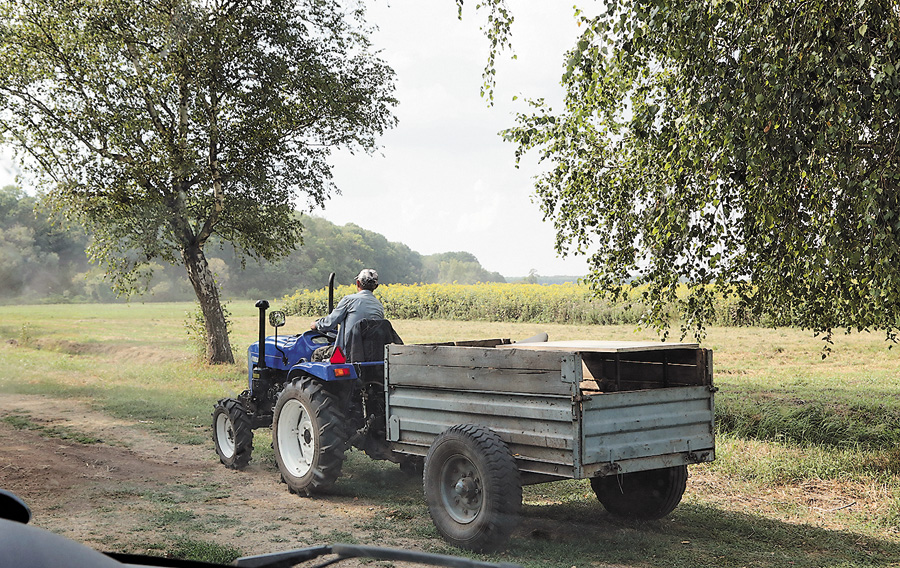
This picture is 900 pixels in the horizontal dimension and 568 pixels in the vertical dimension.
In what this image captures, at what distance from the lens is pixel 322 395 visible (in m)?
5.56

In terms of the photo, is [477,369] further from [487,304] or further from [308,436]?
[487,304]

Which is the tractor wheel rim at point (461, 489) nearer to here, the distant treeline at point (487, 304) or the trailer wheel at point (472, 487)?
the trailer wheel at point (472, 487)

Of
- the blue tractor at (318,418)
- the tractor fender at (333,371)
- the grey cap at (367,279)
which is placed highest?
the grey cap at (367,279)

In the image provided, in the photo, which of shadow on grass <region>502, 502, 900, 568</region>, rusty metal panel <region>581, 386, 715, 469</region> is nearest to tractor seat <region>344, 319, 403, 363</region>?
shadow on grass <region>502, 502, 900, 568</region>

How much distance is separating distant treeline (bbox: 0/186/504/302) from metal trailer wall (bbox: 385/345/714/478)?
396 inches

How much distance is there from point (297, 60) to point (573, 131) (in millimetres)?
6380

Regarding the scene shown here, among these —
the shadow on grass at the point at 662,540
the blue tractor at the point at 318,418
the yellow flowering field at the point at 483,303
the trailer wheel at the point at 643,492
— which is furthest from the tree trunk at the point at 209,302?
the trailer wheel at the point at 643,492

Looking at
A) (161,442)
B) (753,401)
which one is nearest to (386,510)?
(161,442)

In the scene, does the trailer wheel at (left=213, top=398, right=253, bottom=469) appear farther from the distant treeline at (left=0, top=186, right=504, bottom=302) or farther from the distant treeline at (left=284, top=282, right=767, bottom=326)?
the distant treeline at (left=284, top=282, right=767, bottom=326)

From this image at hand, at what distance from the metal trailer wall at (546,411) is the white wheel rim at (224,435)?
2.33 metres

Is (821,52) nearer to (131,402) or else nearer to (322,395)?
(322,395)

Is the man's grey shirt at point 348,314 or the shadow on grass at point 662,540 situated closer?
the shadow on grass at point 662,540

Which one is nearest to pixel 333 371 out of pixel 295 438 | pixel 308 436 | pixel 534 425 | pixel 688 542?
pixel 308 436

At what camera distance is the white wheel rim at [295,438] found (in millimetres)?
5848
